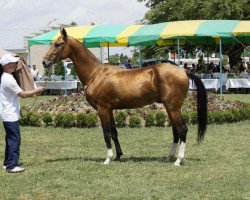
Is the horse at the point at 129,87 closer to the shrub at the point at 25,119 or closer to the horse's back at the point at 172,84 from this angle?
the horse's back at the point at 172,84

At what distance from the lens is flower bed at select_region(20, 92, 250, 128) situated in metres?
14.3

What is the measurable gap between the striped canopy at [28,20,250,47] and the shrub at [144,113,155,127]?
12.6 m

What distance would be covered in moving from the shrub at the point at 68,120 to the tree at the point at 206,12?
2003cm

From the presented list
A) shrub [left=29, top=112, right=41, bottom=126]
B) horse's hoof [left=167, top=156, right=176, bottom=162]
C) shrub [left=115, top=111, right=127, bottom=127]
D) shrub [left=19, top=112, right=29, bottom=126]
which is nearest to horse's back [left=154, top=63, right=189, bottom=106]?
horse's hoof [left=167, top=156, right=176, bottom=162]

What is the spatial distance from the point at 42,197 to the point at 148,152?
3891 millimetres

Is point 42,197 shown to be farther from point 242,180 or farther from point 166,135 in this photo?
point 166,135

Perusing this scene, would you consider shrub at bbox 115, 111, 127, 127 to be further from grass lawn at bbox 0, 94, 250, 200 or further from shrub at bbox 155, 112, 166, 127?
grass lawn at bbox 0, 94, 250, 200

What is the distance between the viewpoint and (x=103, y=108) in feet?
30.4

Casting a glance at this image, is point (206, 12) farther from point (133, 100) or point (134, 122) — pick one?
point (133, 100)

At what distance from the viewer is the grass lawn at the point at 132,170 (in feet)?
23.2

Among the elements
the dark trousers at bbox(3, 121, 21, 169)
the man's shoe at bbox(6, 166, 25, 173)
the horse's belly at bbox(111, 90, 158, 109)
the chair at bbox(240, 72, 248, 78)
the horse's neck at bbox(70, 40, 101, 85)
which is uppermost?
the horse's neck at bbox(70, 40, 101, 85)

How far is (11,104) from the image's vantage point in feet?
28.0

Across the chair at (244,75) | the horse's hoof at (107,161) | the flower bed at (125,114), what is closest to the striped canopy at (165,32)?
the chair at (244,75)

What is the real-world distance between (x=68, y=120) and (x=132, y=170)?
6351mm
